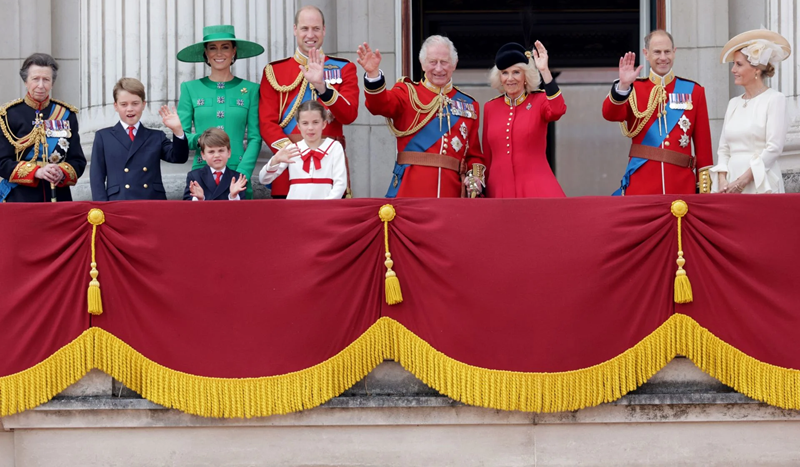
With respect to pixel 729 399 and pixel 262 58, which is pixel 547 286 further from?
pixel 262 58

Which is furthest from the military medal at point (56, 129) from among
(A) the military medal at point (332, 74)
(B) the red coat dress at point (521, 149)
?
(B) the red coat dress at point (521, 149)

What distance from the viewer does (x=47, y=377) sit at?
5.69m

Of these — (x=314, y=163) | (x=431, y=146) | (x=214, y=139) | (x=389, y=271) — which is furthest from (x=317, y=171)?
(x=389, y=271)

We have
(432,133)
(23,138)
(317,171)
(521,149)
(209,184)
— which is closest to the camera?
(317,171)

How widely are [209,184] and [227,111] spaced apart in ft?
2.00

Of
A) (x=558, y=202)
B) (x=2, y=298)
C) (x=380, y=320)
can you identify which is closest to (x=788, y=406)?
(x=558, y=202)

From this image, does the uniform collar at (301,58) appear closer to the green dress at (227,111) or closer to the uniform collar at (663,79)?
the green dress at (227,111)

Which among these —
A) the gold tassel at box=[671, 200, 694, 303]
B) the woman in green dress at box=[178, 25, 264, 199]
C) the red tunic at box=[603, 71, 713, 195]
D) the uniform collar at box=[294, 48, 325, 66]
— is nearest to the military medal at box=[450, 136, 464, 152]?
the red tunic at box=[603, 71, 713, 195]

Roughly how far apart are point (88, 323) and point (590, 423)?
99.4 inches

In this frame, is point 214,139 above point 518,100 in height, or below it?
below

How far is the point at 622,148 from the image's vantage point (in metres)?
13.1

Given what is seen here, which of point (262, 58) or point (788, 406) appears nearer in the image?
point (788, 406)

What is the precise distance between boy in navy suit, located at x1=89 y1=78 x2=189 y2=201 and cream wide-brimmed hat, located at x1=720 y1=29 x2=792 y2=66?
315 centimetres

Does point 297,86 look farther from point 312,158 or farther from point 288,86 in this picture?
point 312,158
